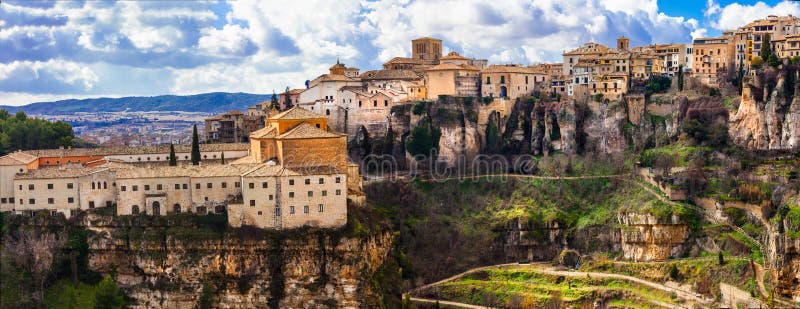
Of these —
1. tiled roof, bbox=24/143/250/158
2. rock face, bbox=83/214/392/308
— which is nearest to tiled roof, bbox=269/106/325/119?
tiled roof, bbox=24/143/250/158

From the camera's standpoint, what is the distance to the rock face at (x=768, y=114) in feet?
207

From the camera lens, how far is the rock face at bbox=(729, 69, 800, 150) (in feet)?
207

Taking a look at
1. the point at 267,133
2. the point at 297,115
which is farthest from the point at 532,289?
the point at 267,133

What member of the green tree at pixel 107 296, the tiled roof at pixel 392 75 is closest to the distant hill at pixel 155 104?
the tiled roof at pixel 392 75

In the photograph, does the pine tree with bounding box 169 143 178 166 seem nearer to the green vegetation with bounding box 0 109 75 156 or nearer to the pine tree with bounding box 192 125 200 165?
the pine tree with bounding box 192 125 200 165

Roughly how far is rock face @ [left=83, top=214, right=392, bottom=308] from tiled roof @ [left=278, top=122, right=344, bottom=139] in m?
6.67

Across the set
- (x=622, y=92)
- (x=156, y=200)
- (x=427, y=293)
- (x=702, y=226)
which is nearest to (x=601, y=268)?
(x=702, y=226)

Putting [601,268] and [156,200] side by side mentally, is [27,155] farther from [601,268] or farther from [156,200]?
[601,268]

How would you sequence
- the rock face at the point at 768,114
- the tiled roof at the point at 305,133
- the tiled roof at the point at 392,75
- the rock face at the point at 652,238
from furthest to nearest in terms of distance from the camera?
the tiled roof at the point at 392,75 → the rock face at the point at 768,114 → the rock face at the point at 652,238 → the tiled roof at the point at 305,133

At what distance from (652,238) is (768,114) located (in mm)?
12413

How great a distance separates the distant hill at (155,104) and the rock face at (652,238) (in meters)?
102

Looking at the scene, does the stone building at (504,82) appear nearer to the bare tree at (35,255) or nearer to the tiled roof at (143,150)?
the tiled roof at (143,150)

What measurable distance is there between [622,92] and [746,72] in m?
8.78

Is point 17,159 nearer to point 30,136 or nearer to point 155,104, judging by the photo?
point 30,136
